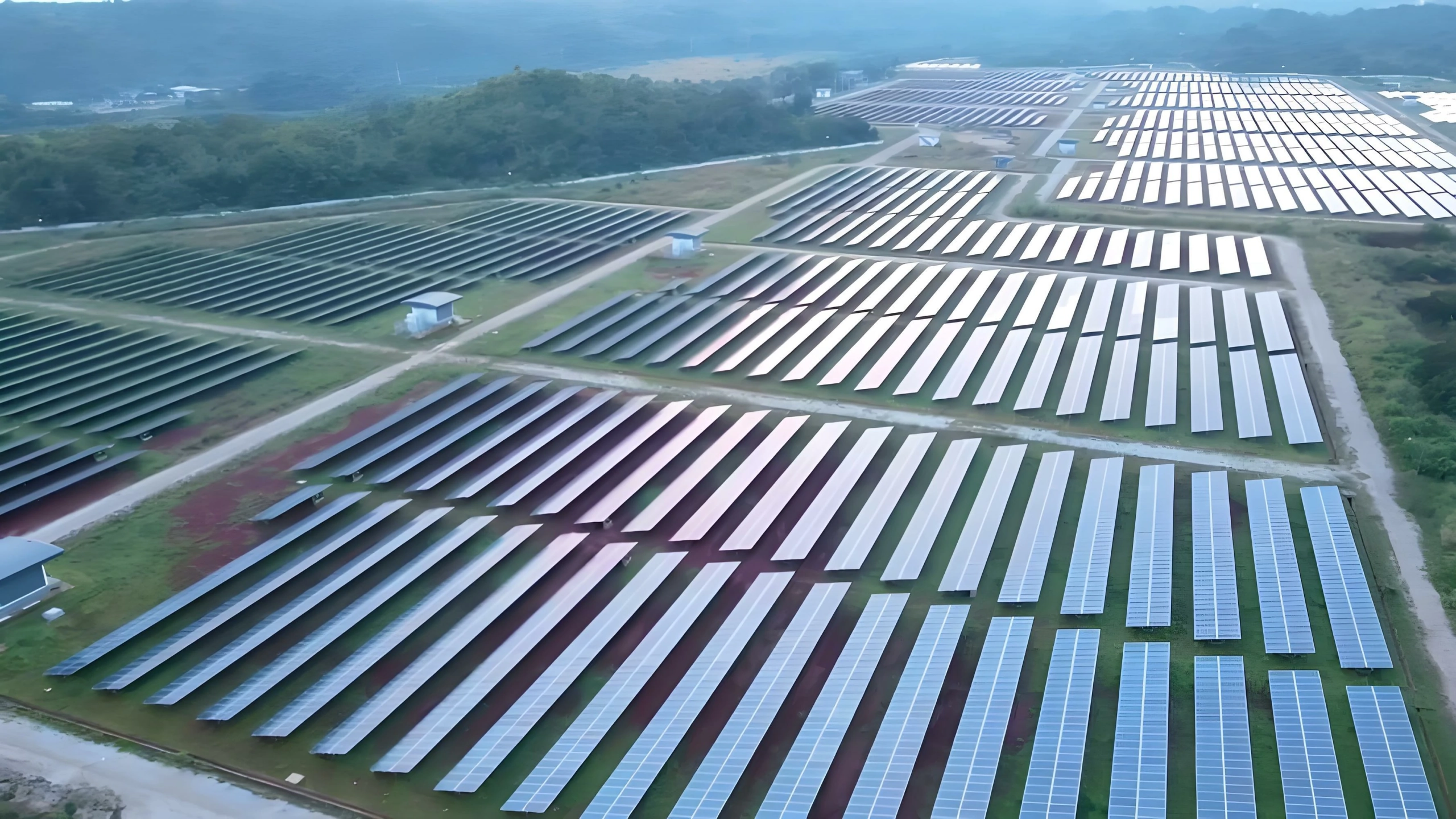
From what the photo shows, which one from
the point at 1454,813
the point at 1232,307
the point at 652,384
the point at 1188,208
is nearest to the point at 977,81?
the point at 1188,208

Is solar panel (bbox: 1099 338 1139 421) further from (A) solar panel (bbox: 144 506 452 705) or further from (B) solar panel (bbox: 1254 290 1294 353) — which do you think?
(A) solar panel (bbox: 144 506 452 705)

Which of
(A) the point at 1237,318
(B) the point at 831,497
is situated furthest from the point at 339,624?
Answer: (A) the point at 1237,318

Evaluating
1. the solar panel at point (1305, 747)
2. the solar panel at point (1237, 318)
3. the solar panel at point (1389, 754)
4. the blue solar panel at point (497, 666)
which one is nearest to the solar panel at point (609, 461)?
the blue solar panel at point (497, 666)

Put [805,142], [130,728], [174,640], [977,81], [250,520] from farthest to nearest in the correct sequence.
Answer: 1. [977,81]
2. [805,142]
3. [250,520]
4. [174,640]
5. [130,728]

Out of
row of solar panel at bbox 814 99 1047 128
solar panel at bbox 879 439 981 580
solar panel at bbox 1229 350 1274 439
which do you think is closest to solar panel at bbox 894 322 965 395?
solar panel at bbox 879 439 981 580

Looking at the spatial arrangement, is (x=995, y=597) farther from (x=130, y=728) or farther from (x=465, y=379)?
(x=465, y=379)

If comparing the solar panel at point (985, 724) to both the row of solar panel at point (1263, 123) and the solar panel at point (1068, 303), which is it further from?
the row of solar panel at point (1263, 123)

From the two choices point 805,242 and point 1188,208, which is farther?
point 1188,208
